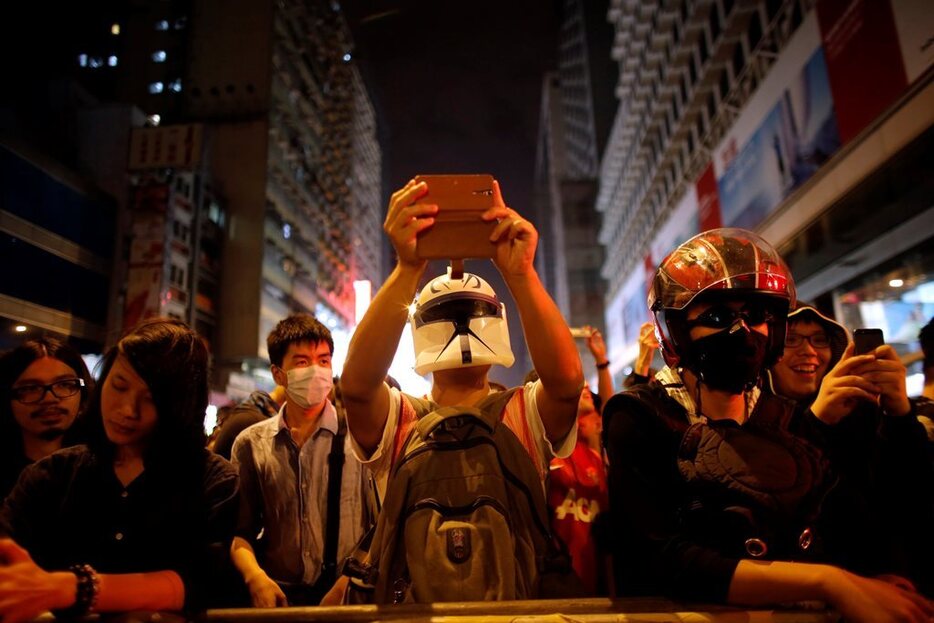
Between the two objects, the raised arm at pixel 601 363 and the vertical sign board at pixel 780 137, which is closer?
the raised arm at pixel 601 363

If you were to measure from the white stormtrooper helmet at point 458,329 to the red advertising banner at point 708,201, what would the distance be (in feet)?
71.1

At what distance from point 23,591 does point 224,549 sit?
679 millimetres

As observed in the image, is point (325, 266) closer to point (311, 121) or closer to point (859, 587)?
point (311, 121)

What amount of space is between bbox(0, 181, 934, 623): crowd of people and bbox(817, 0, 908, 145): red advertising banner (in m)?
11.7

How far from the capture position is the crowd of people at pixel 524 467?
1.67m

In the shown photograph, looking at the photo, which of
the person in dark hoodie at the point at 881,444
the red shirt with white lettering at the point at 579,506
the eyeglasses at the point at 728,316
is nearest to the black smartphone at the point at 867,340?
the person in dark hoodie at the point at 881,444

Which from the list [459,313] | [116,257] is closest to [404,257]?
[459,313]

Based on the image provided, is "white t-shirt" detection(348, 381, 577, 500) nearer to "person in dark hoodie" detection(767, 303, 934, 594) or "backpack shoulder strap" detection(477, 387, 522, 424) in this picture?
"backpack shoulder strap" detection(477, 387, 522, 424)

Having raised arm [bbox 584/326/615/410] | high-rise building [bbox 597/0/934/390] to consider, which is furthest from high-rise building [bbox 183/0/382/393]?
raised arm [bbox 584/326/615/410]

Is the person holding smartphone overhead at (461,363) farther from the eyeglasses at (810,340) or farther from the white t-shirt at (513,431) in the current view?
the eyeglasses at (810,340)

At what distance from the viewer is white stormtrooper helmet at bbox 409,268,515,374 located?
2.30 metres

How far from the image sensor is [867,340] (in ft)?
6.46

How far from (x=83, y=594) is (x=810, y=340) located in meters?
3.21

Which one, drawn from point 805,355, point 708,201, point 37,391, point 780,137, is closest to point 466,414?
point 805,355
